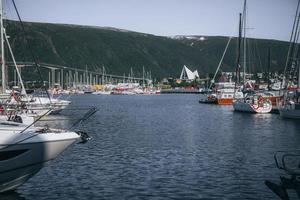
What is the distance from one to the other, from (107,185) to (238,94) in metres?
88.6

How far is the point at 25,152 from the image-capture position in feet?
69.0

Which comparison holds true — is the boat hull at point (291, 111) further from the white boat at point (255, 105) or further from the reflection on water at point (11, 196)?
the reflection on water at point (11, 196)

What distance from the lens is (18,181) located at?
22.3 m

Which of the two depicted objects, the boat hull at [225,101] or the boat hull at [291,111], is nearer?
the boat hull at [291,111]

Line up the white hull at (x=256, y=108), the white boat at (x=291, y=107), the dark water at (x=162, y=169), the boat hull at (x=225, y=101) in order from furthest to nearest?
the boat hull at (x=225, y=101)
the white hull at (x=256, y=108)
the white boat at (x=291, y=107)
the dark water at (x=162, y=169)

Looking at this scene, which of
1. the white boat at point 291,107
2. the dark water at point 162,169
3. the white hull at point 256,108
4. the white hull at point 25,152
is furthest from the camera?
the white hull at point 256,108

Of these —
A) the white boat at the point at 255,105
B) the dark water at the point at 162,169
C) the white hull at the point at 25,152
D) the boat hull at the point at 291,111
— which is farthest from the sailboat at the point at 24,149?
the white boat at the point at 255,105

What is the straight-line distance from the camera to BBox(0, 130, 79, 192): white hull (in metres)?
20.8

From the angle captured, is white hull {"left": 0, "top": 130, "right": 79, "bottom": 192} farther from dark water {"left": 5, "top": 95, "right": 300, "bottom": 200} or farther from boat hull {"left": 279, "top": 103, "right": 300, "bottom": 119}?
boat hull {"left": 279, "top": 103, "right": 300, "bottom": 119}

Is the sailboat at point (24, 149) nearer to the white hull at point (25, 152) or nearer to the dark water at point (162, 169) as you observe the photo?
the white hull at point (25, 152)

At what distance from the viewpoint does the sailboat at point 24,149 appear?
2078 cm

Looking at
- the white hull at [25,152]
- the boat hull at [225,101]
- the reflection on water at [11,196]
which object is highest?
the white hull at [25,152]

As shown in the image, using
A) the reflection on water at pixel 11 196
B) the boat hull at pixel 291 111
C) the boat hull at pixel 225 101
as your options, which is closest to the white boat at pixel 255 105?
the boat hull at pixel 291 111

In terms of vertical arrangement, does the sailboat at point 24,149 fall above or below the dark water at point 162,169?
above
